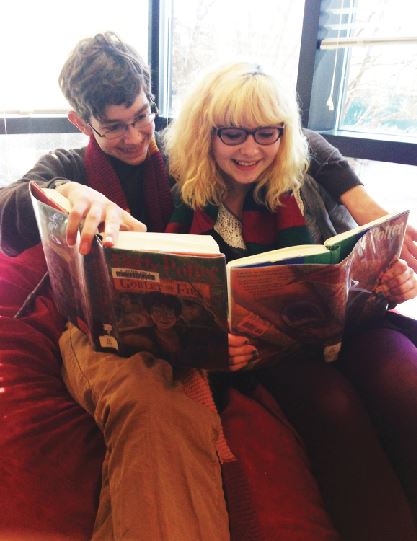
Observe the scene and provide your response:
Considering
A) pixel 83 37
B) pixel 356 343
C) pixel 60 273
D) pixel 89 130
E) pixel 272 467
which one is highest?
pixel 83 37

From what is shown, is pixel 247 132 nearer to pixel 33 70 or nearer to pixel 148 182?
pixel 148 182

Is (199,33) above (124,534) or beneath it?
above

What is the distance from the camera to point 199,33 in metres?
2.11

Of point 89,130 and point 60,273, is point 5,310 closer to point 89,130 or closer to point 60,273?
point 60,273

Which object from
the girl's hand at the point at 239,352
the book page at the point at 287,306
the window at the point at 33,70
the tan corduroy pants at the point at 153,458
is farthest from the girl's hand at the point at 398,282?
the window at the point at 33,70

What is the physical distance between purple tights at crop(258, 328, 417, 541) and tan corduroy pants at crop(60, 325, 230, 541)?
0.20 meters

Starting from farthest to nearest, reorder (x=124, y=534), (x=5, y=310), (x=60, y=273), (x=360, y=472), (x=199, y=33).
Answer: (x=199, y=33) < (x=5, y=310) < (x=60, y=273) < (x=360, y=472) < (x=124, y=534)

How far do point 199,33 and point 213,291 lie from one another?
177cm

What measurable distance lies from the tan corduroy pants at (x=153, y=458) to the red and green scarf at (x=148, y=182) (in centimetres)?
48

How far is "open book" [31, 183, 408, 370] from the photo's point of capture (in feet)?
2.33

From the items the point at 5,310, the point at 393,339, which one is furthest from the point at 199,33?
the point at 393,339

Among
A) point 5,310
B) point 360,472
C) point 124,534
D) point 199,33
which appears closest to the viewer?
point 124,534

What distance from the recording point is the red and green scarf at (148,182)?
1166 millimetres

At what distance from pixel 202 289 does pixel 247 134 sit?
0.46 metres
